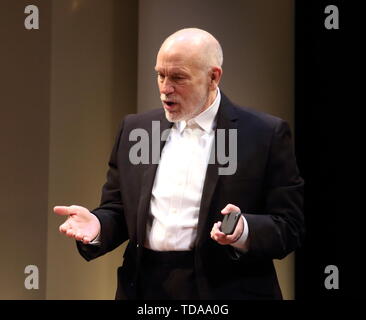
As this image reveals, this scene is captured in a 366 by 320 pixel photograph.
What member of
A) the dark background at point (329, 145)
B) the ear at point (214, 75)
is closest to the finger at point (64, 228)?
the ear at point (214, 75)

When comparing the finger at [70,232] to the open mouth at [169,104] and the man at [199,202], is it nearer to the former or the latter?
the man at [199,202]

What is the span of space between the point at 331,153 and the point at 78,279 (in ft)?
4.00

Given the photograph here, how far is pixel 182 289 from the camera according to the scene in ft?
5.90

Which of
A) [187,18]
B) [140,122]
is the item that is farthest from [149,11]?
[140,122]

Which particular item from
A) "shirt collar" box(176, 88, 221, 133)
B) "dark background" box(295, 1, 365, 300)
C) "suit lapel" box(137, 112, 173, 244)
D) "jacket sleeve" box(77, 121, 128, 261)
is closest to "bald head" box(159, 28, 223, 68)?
"shirt collar" box(176, 88, 221, 133)

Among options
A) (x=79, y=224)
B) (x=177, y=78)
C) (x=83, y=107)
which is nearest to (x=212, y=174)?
(x=177, y=78)

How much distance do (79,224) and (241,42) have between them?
46.1 inches

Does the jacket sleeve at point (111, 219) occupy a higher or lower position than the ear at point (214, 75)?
lower

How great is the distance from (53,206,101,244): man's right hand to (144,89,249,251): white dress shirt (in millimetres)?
154

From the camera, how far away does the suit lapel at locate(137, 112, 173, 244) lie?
1819 millimetres

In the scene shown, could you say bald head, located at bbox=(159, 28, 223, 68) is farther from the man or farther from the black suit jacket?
the black suit jacket

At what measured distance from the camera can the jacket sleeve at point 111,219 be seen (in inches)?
73.1

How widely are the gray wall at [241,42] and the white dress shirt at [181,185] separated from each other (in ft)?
2.31

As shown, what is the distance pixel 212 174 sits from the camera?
181cm
